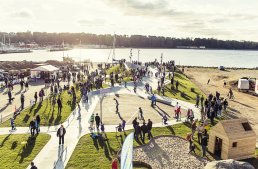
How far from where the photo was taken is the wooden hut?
2014 centimetres

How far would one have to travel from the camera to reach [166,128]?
26.0 metres

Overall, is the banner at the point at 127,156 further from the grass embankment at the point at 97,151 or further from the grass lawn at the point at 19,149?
the grass lawn at the point at 19,149

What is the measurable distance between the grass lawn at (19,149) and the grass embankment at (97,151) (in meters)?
2.61

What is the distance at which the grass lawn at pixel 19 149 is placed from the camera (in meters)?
18.5

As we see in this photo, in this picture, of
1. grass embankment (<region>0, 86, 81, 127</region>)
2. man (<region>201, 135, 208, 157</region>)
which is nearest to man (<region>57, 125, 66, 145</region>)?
grass embankment (<region>0, 86, 81, 127</region>)

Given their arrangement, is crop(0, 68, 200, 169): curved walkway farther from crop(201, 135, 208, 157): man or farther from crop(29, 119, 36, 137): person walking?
crop(201, 135, 208, 157): man

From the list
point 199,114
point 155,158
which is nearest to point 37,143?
point 155,158

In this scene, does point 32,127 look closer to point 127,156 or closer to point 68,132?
point 68,132

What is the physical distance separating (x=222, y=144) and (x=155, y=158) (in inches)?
183

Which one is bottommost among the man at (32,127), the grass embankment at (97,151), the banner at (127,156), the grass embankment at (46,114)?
the grass embankment at (97,151)

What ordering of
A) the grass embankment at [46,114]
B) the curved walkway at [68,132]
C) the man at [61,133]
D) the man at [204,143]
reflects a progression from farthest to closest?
the grass embankment at [46,114] → the man at [61,133] → the man at [204,143] → the curved walkway at [68,132]

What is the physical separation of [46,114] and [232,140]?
56.1 feet

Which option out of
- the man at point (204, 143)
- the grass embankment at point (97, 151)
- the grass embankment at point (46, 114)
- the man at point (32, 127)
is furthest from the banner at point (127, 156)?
the grass embankment at point (46, 114)

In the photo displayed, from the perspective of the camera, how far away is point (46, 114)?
29.2 meters
